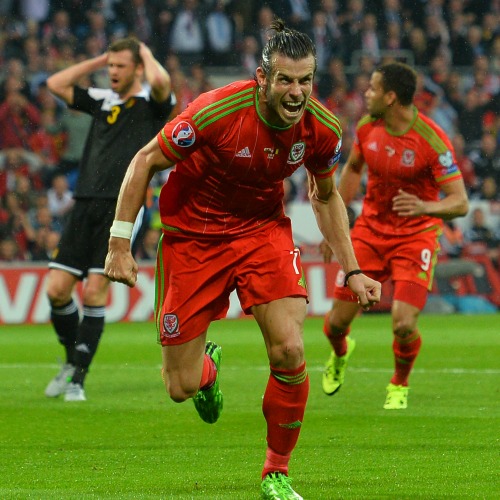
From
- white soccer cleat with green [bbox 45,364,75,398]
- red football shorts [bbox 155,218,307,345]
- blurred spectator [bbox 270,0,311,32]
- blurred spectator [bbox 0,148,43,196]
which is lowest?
white soccer cleat with green [bbox 45,364,75,398]

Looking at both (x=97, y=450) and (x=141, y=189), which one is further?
(x=97, y=450)

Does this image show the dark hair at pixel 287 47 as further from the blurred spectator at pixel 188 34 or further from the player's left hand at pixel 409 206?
the blurred spectator at pixel 188 34

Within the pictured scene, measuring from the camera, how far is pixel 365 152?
9148 millimetres

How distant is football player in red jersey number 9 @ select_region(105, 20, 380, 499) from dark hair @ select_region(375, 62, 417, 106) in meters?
Answer: 3.20

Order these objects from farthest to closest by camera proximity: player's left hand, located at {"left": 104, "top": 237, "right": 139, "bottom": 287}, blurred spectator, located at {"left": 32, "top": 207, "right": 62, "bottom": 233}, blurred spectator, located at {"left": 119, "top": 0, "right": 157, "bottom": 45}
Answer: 1. blurred spectator, located at {"left": 119, "top": 0, "right": 157, "bottom": 45}
2. blurred spectator, located at {"left": 32, "top": 207, "right": 62, "bottom": 233}
3. player's left hand, located at {"left": 104, "top": 237, "right": 139, "bottom": 287}

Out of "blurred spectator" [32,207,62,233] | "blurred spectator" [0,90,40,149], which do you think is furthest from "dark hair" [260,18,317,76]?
"blurred spectator" [0,90,40,149]

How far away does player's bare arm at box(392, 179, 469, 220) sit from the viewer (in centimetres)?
828

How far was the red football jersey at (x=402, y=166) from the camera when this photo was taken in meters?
8.95

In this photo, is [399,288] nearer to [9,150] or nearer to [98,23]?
[9,150]

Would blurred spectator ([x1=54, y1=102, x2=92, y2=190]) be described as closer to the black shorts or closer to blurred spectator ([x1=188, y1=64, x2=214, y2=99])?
blurred spectator ([x1=188, y1=64, x2=214, y2=99])

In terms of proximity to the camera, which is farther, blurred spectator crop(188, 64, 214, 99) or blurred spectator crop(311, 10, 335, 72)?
blurred spectator crop(311, 10, 335, 72)

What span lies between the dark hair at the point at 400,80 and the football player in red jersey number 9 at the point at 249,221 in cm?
320

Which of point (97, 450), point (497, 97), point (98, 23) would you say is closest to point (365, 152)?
point (97, 450)

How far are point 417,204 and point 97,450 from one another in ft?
9.77
